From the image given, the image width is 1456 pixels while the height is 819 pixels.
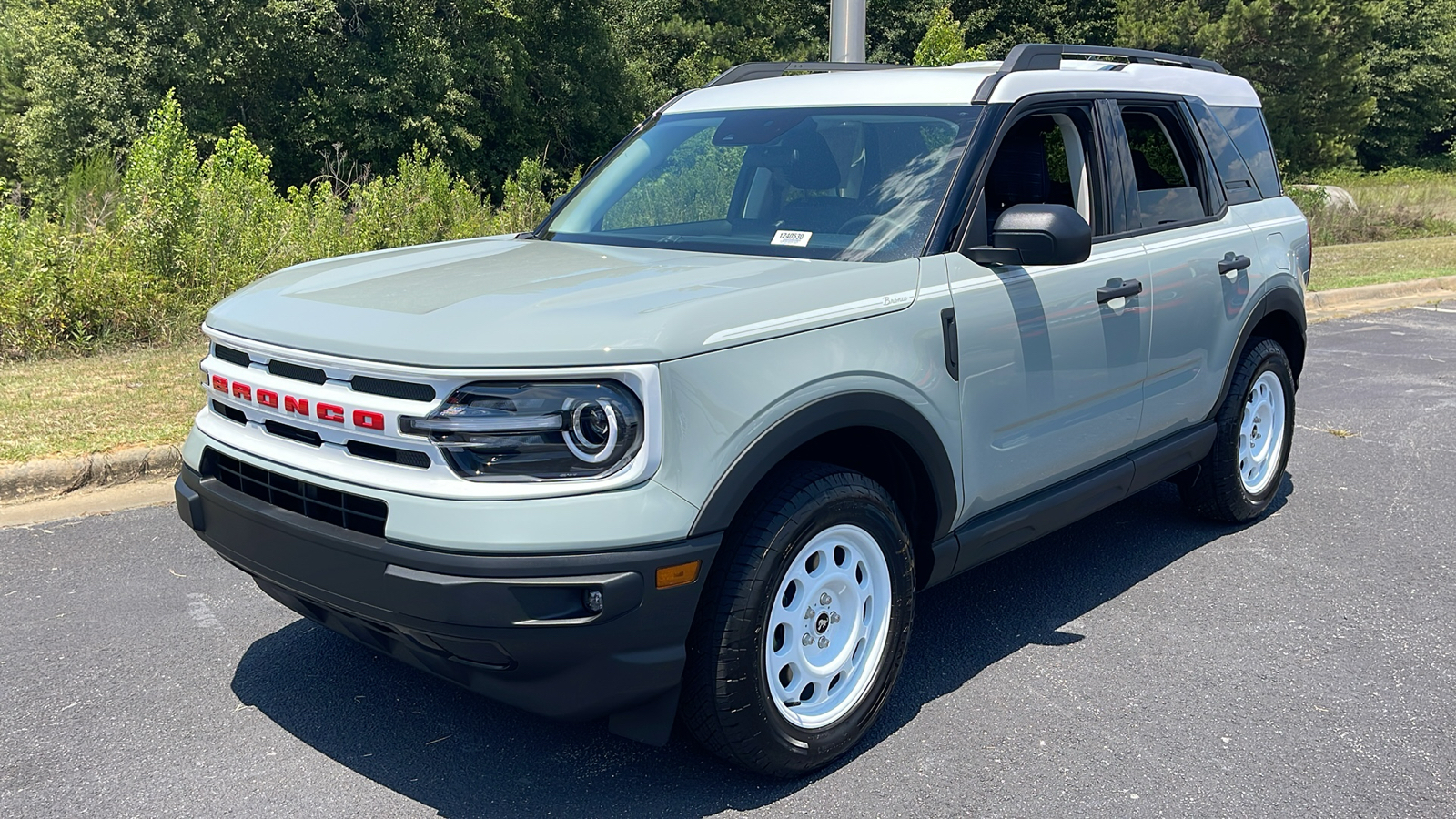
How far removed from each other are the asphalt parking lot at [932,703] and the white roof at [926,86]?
1.93m

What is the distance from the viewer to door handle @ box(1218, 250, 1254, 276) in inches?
191

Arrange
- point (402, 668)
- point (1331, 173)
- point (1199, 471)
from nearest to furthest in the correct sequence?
point (402, 668), point (1199, 471), point (1331, 173)

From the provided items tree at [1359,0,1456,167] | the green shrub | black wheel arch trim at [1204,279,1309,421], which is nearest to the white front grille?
black wheel arch trim at [1204,279,1309,421]

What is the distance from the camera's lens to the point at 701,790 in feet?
10.6

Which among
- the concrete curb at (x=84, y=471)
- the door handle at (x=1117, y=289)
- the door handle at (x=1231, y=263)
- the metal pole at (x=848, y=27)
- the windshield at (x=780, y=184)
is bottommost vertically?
the concrete curb at (x=84, y=471)

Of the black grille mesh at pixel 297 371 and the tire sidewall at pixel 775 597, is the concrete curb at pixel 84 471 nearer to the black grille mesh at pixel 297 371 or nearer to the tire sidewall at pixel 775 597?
the black grille mesh at pixel 297 371

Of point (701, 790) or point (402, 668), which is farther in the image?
point (402, 668)

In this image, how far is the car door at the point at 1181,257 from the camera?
14.8 feet

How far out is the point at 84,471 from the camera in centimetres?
593

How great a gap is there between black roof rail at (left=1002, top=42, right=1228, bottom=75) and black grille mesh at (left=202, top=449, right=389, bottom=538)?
2.54 metres

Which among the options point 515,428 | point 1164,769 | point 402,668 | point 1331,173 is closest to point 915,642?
point 1164,769

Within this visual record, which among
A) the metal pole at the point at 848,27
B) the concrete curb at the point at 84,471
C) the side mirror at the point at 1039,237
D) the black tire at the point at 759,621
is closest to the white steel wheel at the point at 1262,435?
the side mirror at the point at 1039,237

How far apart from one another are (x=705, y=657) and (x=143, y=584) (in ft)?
9.46

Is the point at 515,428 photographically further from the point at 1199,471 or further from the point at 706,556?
the point at 1199,471
